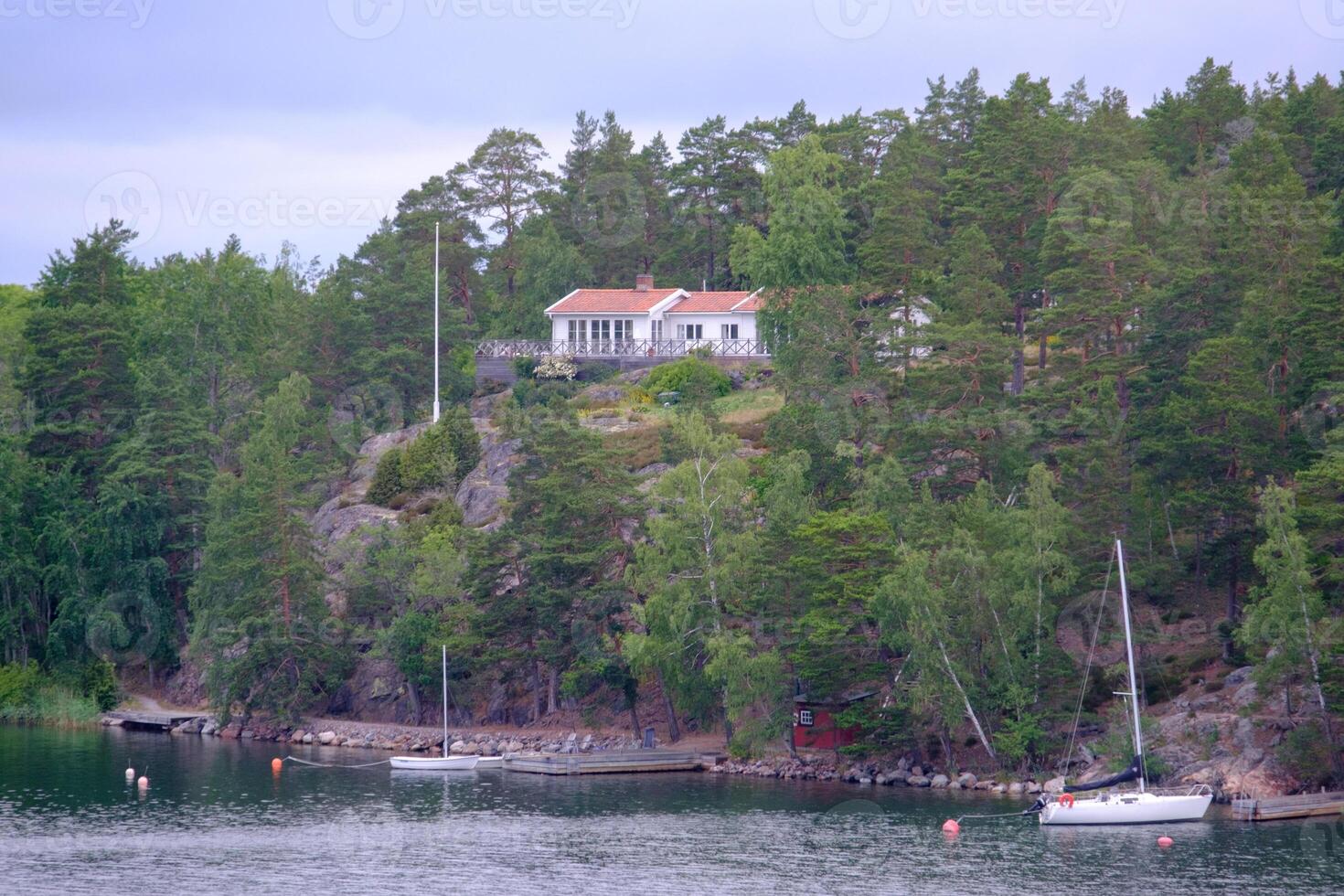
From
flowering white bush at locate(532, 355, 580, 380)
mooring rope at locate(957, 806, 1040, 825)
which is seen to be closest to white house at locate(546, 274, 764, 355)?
flowering white bush at locate(532, 355, 580, 380)

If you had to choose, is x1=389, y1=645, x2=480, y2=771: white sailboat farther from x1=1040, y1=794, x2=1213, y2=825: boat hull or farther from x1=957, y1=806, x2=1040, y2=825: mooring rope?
x1=1040, y1=794, x2=1213, y2=825: boat hull

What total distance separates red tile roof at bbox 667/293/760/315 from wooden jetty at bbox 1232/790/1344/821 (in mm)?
57632

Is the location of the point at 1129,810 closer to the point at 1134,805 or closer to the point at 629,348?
the point at 1134,805

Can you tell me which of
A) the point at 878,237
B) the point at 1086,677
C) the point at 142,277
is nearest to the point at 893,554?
the point at 1086,677

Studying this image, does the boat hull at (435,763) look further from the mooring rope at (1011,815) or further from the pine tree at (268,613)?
the mooring rope at (1011,815)

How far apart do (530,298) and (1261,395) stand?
206ft

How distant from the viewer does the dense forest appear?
59781mm

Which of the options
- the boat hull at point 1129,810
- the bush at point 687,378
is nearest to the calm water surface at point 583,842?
the boat hull at point 1129,810

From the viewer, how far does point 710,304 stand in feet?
345

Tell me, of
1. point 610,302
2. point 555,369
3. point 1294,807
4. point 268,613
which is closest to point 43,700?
point 268,613

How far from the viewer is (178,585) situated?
93875 millimetres

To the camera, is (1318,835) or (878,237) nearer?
(1318,835)

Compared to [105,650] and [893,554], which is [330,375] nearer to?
[105,650]

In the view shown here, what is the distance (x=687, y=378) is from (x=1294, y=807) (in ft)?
172
